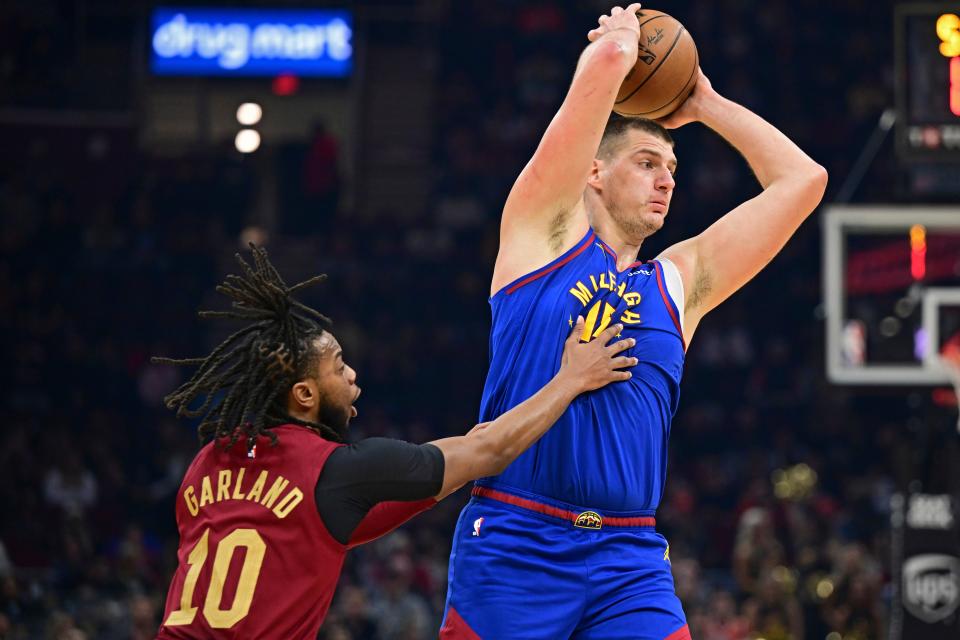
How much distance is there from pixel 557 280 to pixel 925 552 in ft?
24.8

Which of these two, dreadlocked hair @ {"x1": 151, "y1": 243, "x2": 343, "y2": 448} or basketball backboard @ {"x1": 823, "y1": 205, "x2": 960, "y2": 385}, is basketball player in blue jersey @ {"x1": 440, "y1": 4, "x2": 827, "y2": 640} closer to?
dreadlocked hair @ {"x1": 151, "y1": 243, "x2": 343, "y2": 448}

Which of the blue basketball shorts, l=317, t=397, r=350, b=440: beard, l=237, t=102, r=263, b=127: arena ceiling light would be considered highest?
l=237, t=102, r=263, b=127: arena ceiling light

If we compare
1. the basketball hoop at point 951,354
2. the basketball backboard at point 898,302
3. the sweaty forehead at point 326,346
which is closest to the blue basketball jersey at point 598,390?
the sweaty forehead at point 326,346

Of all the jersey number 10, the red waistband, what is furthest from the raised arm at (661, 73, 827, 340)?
the jersey number 10

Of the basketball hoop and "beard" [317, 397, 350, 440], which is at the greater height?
the basketball hoop

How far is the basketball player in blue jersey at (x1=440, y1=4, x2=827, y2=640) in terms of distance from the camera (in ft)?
12.7

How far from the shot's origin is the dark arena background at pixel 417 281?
11141 mm

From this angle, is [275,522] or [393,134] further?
[393,134]

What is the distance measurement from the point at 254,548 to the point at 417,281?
14.9 meters

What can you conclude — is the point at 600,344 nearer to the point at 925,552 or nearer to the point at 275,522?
the point at 275,522

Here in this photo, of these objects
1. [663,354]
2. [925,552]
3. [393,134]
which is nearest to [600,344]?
[663,354]

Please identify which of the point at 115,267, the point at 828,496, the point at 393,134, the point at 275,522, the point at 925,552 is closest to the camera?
the point at 275,522

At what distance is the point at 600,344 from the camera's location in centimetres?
402

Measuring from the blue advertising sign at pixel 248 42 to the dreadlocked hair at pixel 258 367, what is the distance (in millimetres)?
14002
